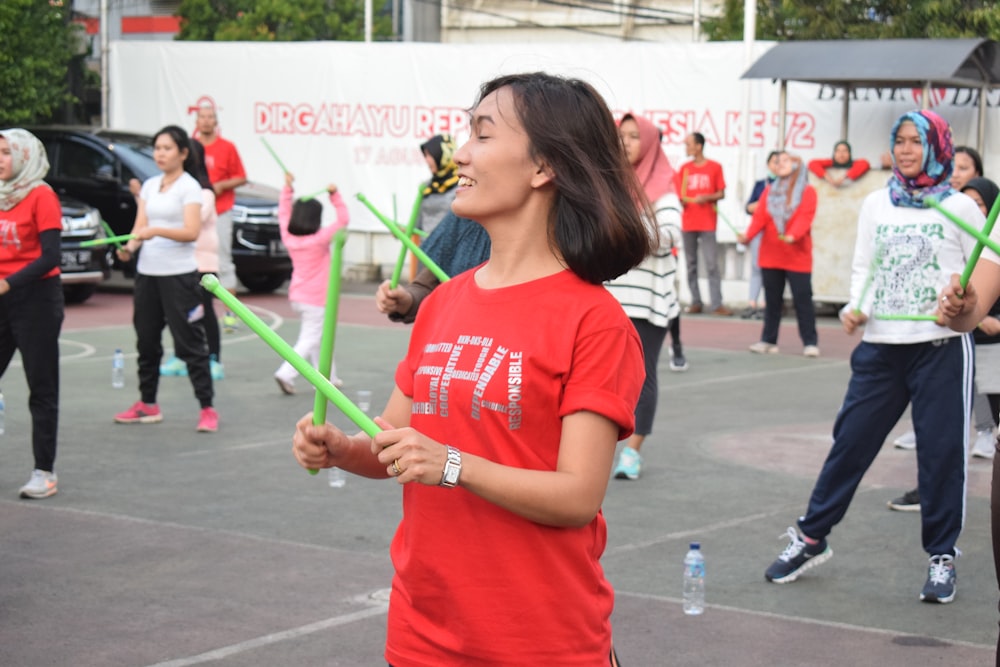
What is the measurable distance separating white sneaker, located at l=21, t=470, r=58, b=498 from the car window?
1232cm

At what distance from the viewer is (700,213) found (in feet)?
59.7

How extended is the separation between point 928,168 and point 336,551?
10.2ft

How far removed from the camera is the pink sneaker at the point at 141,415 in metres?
10.2

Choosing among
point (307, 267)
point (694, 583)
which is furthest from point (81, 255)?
point (694, 583)

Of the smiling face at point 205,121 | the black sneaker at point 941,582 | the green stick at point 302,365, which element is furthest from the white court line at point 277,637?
the smiling face at point 205,121

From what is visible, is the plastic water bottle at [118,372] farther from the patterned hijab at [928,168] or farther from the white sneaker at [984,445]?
the patterned hijab at [928,168]

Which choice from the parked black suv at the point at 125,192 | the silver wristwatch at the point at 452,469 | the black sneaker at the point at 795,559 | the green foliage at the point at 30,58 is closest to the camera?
the silver wristwatch at the point at 452,469

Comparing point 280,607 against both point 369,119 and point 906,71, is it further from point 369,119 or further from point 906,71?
point 369,119

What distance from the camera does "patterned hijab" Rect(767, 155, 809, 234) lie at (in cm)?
1501

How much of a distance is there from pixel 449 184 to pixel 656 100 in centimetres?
1067

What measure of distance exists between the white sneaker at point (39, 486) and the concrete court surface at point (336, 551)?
10cm

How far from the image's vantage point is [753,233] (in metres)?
15.2

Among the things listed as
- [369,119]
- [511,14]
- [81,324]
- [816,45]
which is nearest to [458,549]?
[81,324]

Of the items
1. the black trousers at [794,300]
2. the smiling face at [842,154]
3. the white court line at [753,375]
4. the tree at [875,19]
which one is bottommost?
the white court line at [753,375]
